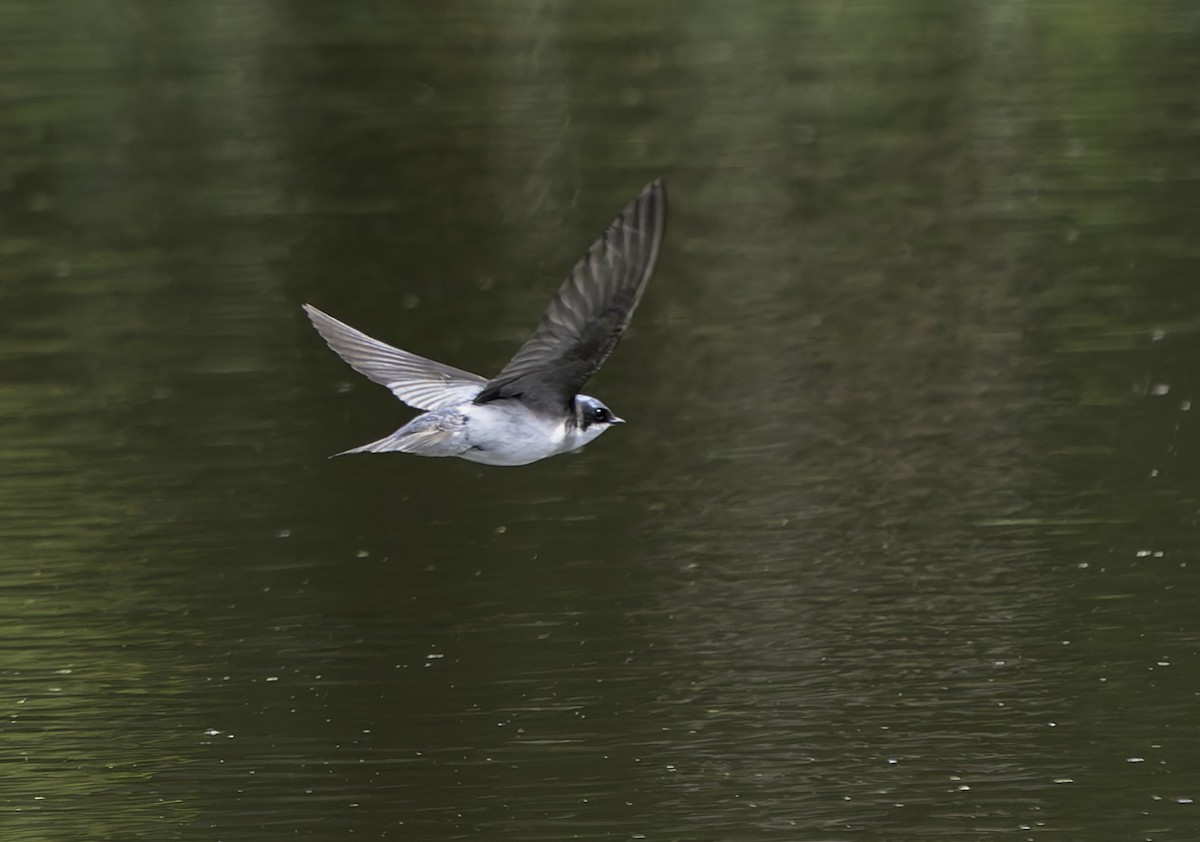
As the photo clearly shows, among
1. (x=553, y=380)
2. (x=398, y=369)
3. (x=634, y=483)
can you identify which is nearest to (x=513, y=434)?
(x=553, y=380)

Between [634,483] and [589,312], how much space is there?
194 inches

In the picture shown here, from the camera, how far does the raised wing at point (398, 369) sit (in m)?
8.59

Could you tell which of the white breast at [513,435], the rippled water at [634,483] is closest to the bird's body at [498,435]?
the white breast at [513,435]

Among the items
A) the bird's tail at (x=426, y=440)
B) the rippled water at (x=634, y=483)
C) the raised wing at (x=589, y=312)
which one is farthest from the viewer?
the rippled water at (x=634, y=483)

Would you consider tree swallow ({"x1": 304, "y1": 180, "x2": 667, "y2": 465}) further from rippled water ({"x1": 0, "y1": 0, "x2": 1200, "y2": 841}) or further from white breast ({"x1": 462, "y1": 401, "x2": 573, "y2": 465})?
rippled water ({"x1": 0, "y1": 0, "x2": 1200, "y2": 841})

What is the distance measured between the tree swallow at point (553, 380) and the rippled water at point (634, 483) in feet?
4.49

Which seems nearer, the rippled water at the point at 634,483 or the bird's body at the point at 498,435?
the bird's body at the point at 498,435

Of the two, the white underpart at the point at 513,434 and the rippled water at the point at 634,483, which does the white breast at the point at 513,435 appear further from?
the rippled water at the point at 634,483

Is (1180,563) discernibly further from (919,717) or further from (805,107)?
(805,107)

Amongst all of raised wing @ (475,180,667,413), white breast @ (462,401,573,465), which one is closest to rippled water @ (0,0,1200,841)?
white breast @ (462,401,573,465)

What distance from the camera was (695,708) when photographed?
8.97 m

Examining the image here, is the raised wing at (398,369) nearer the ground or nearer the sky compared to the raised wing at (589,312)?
nearer the ground

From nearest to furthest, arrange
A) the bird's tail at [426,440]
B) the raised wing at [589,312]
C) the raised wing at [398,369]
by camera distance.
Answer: the raised wing at [589,312]
the bird's tail at [426,440]
the raised wing at [398,369]

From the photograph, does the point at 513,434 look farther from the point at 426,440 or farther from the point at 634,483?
the point at 634,483
